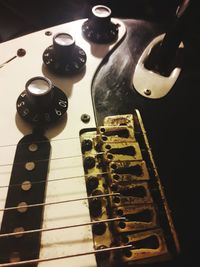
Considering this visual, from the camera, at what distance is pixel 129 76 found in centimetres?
87

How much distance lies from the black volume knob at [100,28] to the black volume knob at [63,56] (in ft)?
0.37

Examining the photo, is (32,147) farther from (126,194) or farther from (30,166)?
(126,194)

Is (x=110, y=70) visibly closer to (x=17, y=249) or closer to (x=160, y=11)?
(x=17, y=249)

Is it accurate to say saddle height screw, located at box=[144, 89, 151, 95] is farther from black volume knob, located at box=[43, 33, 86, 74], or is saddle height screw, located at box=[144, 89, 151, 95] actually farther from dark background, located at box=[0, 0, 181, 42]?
dark background, located at box=[0, 0, 181, 42]

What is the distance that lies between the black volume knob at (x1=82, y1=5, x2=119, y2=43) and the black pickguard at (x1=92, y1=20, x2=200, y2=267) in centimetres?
5

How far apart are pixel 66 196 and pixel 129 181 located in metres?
0.14

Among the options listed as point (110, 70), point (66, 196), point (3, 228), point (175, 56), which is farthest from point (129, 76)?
point (3, 228)

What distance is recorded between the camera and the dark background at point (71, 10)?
53.9 inches

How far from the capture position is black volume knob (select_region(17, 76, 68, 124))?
2.22 feet

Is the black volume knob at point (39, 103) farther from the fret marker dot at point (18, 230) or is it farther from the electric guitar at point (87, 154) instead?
the fret marker dot at point (18, 230)

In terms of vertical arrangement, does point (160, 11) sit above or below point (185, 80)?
above

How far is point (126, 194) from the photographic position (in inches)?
24.1

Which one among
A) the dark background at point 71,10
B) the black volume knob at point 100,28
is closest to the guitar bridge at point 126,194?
the black volume knob at point 100,28

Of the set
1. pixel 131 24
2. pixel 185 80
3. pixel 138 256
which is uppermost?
pixel 131 24
